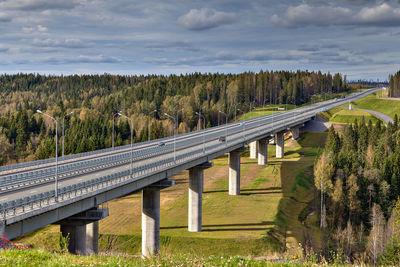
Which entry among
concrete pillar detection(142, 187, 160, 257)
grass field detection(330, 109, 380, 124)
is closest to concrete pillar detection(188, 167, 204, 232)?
concrete pillar detection(142, 187, 160, 257)

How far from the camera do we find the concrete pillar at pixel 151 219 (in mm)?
57250

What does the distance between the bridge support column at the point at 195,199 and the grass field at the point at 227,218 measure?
1.54m

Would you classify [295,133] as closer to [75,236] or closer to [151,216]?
[151,216]

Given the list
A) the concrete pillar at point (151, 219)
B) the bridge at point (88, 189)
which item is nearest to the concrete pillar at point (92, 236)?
the bridge at point (88, 189)

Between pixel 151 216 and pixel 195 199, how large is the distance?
13918 millimetres

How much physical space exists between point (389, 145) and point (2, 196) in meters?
104

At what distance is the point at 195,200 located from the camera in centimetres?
7000

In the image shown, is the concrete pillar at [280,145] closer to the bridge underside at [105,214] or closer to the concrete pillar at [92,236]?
the bridge underside at [105,214]

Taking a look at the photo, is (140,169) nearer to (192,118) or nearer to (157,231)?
(157,231)

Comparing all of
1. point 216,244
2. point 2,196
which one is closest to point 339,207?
point 216,244

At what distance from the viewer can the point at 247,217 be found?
7456cm

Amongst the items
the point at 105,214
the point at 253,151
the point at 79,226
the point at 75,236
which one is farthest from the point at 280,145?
the point at 75,236

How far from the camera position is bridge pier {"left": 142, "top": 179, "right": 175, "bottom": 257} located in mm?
57062

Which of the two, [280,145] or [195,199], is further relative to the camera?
[280,145]
